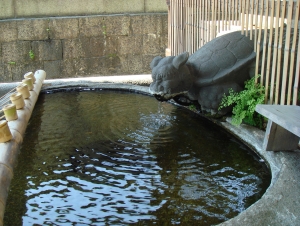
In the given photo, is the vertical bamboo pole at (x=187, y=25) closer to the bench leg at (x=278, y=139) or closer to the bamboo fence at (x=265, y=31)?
the bamboo fence at (x=265, y=31)

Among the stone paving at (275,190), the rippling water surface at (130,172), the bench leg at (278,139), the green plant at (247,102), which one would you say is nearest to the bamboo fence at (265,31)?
the green plant at (247,102)

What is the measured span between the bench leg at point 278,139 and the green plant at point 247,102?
0.81 metres

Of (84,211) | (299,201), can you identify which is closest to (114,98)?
(84,211)

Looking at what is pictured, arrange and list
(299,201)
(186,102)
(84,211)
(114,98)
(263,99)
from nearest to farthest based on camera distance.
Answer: (299,201), (84,211), (263,99), (186,102), (114,98)

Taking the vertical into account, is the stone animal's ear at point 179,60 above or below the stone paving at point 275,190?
above

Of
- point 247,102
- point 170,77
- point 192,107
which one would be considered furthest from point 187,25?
point 247,102

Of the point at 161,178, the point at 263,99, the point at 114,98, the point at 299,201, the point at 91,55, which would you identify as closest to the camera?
the point at 299,201

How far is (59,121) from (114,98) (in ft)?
5.24

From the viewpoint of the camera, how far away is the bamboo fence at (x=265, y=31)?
169 inches

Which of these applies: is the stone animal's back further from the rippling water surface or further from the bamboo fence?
the rippling water surface

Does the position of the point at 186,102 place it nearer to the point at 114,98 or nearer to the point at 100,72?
the point at 114,98

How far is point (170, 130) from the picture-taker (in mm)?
5348

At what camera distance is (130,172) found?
4.05 m

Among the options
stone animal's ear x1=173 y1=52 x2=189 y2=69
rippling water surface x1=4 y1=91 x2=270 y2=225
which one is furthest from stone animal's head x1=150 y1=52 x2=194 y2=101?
rippling water surface x1=4 y1=91 x2=270 y2=225
